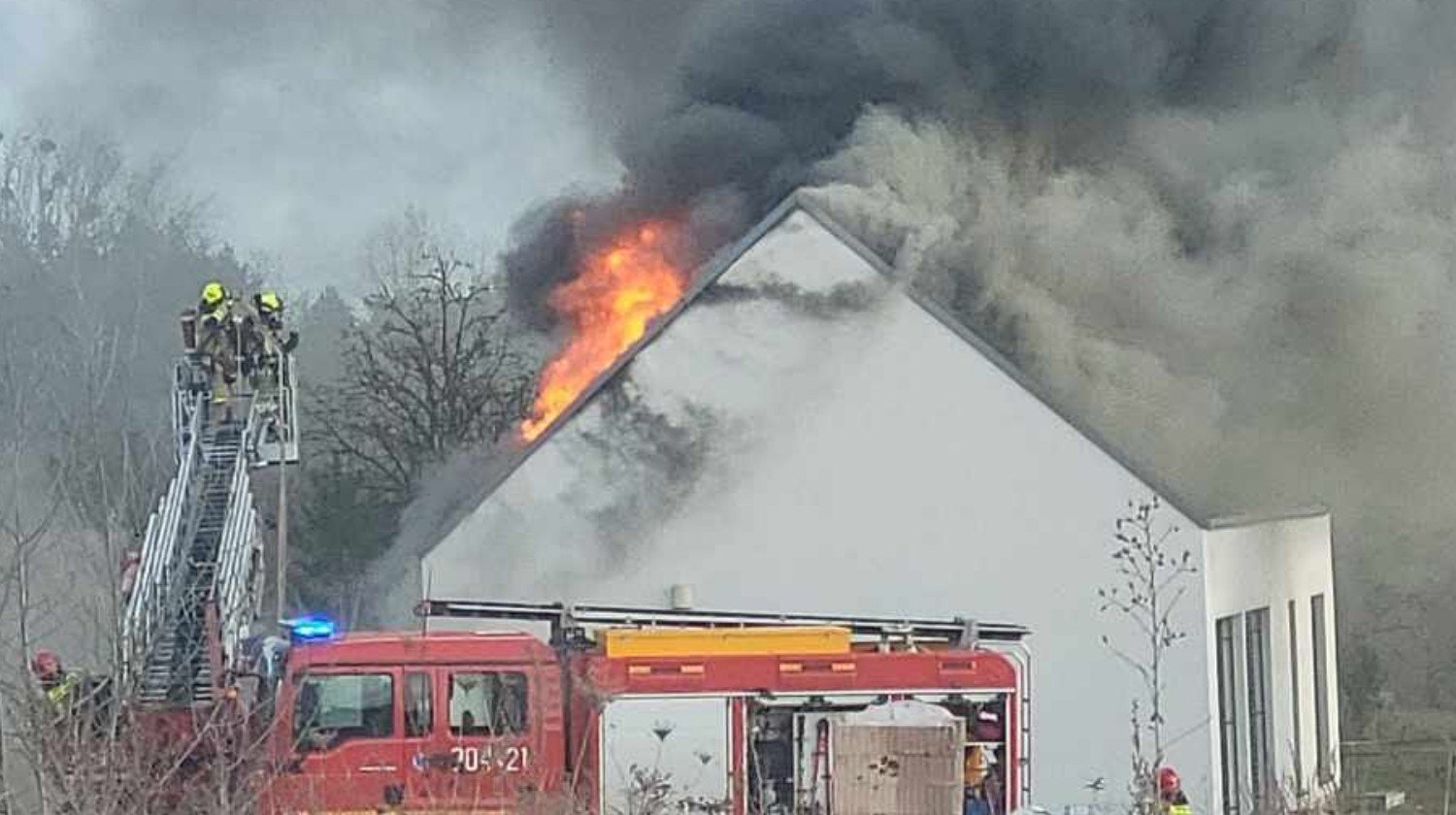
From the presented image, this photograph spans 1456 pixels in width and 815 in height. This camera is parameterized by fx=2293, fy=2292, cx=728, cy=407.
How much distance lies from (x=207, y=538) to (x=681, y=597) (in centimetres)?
669

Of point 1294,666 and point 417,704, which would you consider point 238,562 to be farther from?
point 1294,666

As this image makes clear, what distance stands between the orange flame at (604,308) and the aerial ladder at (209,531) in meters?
6.60

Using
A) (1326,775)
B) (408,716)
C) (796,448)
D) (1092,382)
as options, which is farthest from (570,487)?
(1326,775)

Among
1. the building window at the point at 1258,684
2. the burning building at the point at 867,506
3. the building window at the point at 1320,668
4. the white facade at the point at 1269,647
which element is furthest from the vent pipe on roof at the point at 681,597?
the building window at the point at 1320,668

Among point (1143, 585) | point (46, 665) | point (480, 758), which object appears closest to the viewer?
point (46, 665)

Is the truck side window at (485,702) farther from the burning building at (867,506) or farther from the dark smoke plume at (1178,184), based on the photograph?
the dark smoke plume at (1178,184)

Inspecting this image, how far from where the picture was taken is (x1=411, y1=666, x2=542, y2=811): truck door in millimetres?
13859

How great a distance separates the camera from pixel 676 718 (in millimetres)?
15047

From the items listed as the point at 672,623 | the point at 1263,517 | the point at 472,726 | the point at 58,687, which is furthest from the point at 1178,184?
the point at 58,687

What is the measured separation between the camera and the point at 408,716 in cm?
1462

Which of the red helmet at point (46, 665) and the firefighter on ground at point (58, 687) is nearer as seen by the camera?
the firefighter on ground at point (58, 687)

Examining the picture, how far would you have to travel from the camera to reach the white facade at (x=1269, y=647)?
2036 cm

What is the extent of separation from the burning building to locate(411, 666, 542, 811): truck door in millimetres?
6627

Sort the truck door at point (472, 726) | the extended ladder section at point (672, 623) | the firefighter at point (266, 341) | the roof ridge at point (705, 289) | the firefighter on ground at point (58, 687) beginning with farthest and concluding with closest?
the roof ridge at point (705, 289) < the extended ladder section at point (672, 623) < the firefighter at point (266, 341) < the truck door at point (472, 726) < the firefighter on ground at point (58, 687)
